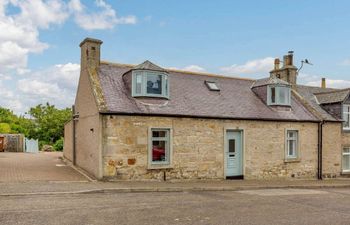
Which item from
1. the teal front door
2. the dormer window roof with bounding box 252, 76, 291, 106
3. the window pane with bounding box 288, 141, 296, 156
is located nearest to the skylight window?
the dormer window roof with bounding box 252, 76, 291, 106

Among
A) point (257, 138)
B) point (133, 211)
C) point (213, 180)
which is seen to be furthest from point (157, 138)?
point (133, 211)

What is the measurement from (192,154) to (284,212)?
286 inches

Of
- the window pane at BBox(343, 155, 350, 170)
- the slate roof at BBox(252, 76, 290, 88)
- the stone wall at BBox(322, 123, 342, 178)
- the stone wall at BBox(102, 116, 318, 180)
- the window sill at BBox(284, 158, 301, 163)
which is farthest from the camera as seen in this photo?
the window pane at BBox(343, 155, 350, 170)

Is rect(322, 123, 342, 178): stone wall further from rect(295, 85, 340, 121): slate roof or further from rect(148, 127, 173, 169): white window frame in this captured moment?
rect(148, 127, 173, 169): white window frame

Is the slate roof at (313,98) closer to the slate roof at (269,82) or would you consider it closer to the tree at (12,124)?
the slate roof at (269,82)

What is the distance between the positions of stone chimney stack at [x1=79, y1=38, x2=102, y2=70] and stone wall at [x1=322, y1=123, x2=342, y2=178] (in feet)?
44.2

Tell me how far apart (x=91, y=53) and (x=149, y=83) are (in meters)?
3.46

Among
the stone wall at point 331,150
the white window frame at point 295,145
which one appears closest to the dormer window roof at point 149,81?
the white window frame at point 295,145

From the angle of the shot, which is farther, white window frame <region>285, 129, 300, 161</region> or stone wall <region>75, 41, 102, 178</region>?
white window frame <region>285, 129, 300, 161</region>

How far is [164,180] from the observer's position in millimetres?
16031

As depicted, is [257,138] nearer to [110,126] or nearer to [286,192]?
[286,192]

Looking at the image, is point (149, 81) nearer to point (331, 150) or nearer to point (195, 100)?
point (195, 100)

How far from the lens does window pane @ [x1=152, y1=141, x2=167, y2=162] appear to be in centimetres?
1609

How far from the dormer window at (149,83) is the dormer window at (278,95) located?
6.77 metres
